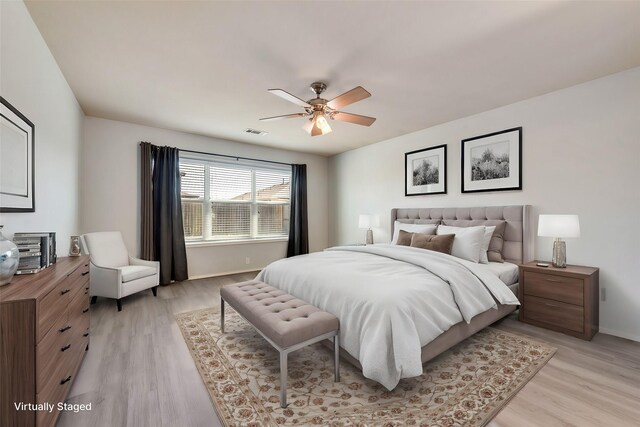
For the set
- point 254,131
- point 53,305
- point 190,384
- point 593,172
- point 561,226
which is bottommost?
point 190,384

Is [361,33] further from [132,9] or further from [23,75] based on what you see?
[23,75]

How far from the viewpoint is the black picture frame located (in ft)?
5.26

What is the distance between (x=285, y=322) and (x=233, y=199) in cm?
388

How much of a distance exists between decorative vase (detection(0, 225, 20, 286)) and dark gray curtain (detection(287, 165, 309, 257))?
183 inches

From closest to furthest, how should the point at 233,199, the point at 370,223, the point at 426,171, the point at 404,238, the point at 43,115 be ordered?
the point at 43,115, the point at 404,238, the point at 426,171, the point at 370,223, the point at 233,199

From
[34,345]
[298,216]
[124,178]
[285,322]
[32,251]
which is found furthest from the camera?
[298,216]

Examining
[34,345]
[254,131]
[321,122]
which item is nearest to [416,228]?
[321,122]

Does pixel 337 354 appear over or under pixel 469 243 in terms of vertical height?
under

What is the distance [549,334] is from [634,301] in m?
0.83

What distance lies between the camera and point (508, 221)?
11.3 ft

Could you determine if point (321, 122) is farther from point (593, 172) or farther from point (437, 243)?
point (593, 172)

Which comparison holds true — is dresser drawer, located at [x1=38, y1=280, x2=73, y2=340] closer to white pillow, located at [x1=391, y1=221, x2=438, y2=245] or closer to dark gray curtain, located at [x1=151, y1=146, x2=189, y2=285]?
dark gray curtain, located at [x1=151, y1=146, x2=189, y2=285]

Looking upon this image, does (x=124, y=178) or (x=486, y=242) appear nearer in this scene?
(x=486, y=242)

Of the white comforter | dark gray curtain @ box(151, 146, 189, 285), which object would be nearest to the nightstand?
the white comforter
